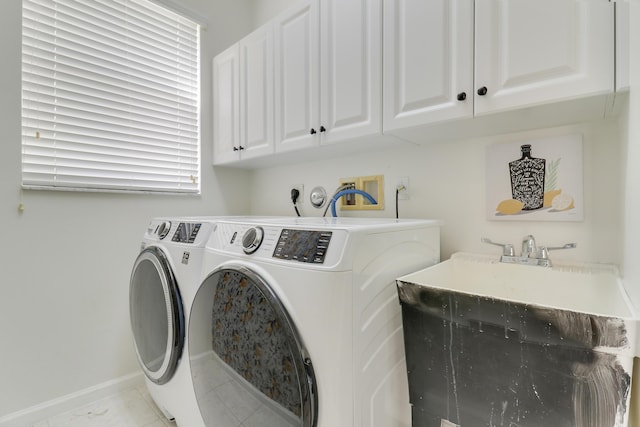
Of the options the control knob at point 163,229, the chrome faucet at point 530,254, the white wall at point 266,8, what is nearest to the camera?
the chrome faucet at point 530,254

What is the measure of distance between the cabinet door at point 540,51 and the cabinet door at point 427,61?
45mm

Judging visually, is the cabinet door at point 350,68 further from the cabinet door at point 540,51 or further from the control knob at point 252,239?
the control knob at point 252,239

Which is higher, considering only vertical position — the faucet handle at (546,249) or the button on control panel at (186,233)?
the button on control panel at (186,233)

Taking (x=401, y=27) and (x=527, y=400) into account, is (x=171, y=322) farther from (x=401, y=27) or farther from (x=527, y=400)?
(x=401, y=27)

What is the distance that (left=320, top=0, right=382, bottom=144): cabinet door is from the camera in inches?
50.2

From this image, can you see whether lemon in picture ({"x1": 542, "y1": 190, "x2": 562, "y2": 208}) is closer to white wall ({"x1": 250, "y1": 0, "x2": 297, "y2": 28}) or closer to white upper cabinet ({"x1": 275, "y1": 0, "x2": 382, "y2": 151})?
white upper cabinet ({"x1": 275, "y1": 0, "x2": 382, "y2": 151})

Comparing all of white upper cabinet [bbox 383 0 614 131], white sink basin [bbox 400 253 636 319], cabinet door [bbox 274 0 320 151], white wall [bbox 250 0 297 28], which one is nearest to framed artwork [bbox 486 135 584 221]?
white sink basin [bbox 400 253 636 319]

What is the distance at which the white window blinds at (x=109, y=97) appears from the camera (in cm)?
155

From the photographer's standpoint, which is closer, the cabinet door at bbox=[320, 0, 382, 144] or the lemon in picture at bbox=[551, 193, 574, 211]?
the lemon in picture at bbox=[551, 193, 574, 211]

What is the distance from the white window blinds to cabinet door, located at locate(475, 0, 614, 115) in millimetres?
1864

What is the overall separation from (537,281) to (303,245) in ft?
2.97

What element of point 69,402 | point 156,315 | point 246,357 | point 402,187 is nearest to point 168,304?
point 156,315

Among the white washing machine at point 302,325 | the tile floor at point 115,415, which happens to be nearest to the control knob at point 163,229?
Answer: the white washing machine at point 302,325

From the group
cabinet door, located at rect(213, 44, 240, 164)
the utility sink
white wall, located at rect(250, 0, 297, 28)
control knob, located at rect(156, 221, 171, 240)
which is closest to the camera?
the utility sink
